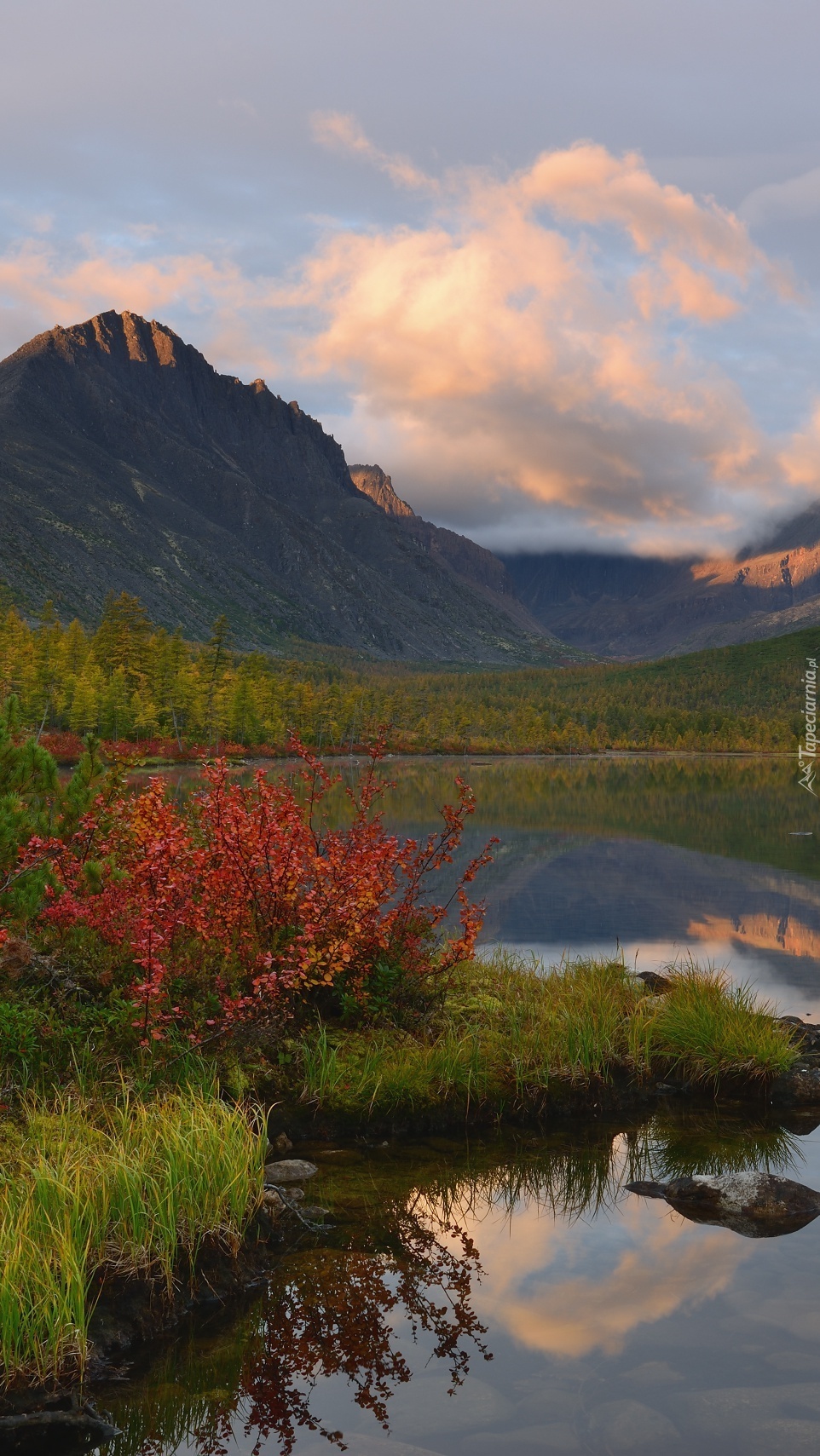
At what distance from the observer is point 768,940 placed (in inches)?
1053

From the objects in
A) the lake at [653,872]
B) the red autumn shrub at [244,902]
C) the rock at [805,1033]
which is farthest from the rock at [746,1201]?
the lake at [653,872]

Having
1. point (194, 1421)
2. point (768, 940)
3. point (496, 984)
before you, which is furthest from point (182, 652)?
point (194, 1421)

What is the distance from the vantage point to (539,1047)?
1299 cm

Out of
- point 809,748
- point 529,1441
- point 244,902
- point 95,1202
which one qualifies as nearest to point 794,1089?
point 244,902

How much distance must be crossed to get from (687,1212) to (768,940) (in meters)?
18.1

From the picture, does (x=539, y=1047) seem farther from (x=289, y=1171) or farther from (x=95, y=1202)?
(x=95, y=1202)

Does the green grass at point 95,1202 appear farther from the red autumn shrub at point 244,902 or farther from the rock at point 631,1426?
the rock at point 631,1426

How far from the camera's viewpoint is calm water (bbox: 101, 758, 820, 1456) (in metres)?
6.79

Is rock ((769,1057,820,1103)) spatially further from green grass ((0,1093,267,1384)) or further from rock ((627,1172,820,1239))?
green grass ((0,1093,267,1384))

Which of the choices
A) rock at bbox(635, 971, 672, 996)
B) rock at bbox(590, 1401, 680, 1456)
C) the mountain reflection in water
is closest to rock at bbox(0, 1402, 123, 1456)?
the mountain reflection in water

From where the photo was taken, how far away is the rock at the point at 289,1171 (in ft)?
33.6

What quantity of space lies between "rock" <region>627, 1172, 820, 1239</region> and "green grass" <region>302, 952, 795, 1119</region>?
2.43 metres

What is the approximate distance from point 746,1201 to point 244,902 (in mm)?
6584

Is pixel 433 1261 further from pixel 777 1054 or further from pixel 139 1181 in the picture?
pixel 777 1054
